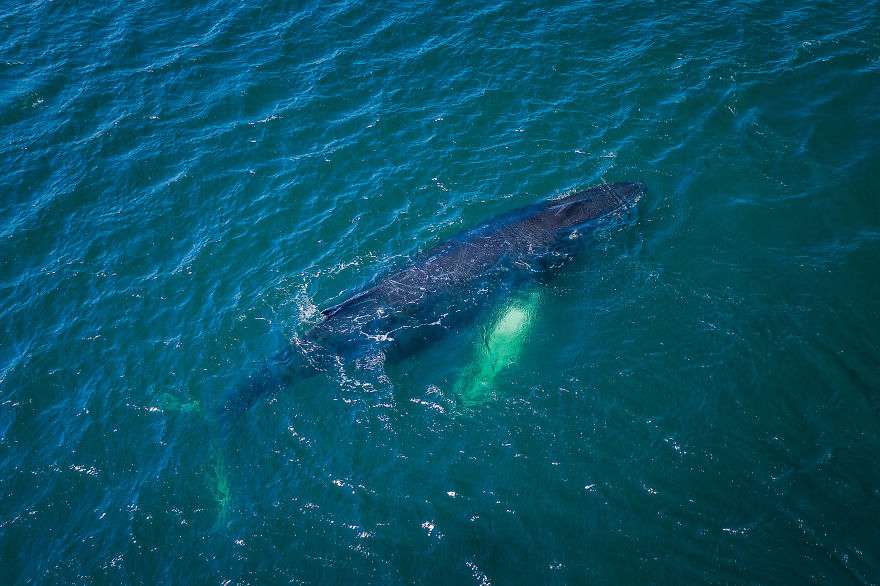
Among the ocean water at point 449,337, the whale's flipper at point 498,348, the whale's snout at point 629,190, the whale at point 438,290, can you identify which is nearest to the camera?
the ocean water at point 449,337

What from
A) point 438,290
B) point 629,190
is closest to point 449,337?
point 438,290

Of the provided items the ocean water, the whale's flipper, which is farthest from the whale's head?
the whale's flipper

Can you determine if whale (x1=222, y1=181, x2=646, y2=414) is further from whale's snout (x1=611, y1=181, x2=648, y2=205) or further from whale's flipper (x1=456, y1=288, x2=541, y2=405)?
whale's flipper (x1=456, y1=288, x2=541, y2=405)

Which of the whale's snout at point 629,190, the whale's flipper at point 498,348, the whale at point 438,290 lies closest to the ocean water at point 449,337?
the whale's flipper at point 498,348

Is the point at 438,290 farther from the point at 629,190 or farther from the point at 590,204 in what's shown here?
the point at 629,190

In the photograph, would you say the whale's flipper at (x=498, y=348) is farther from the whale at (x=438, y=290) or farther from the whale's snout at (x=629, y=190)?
the whale's snout at (x=629, y=190)
